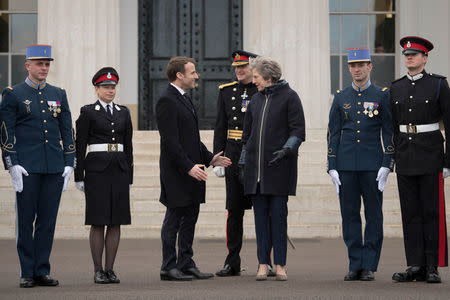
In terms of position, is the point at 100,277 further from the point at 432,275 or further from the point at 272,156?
the point at 432,275

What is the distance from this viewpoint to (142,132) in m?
16.6

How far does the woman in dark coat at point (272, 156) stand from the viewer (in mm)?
9258

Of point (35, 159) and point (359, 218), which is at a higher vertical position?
point (35, 159)

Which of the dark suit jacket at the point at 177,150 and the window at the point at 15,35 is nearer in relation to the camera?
the dark suit jacket at the point at 177,150

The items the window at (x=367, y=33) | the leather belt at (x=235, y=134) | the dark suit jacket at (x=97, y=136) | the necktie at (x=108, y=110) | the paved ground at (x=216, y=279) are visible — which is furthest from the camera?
the window at (x=367, y=33)

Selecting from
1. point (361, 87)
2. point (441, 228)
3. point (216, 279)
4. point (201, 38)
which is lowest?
point (216, 279)

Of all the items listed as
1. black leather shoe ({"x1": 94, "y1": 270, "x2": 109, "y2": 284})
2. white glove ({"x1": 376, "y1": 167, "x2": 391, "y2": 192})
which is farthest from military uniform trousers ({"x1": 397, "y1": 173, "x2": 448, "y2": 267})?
black leather shoe ({"x1": 94, "y1": 270, "x2": 109, "y2": 284})

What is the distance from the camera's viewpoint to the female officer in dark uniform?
945 cm

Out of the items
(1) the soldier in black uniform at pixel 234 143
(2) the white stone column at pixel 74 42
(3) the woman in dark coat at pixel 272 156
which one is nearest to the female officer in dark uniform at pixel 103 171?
(1) the soldier in black uniform at pixel 234 143

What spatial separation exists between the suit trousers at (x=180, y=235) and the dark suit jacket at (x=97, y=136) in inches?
22.9

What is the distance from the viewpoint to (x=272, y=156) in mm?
9320

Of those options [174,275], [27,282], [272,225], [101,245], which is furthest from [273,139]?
[27,282]

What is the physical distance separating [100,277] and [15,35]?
36.6 ft

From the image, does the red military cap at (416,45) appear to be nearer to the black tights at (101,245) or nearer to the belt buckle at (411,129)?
the belt buckle at (411,129)
